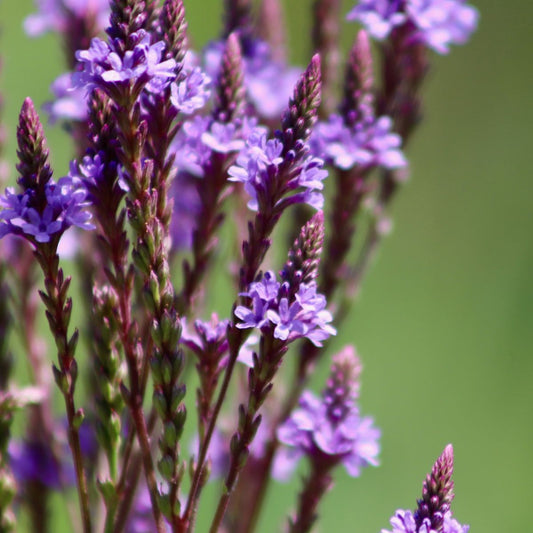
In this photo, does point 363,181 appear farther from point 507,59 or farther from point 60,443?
point 507,59

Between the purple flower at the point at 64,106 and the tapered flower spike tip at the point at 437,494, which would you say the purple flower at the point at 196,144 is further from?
the tapered flower spike tip at the point at 437,494

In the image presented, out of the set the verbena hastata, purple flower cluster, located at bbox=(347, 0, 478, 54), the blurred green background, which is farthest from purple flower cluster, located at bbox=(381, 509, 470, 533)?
the blurred green background

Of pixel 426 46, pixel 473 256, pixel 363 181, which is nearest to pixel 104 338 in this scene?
pixel 363 181

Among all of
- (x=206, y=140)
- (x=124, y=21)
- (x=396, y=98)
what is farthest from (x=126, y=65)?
(x=396, y=98)

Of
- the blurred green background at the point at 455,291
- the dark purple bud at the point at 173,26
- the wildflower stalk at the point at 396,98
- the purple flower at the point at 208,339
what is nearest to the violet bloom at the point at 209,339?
the purple flower at the point at 208,339

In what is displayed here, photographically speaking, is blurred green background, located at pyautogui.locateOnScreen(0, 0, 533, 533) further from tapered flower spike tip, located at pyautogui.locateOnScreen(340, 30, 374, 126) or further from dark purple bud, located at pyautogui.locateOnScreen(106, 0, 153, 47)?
dark purple bud, located at pyautogui.locateOnScreen(106, 0, 153, 47)

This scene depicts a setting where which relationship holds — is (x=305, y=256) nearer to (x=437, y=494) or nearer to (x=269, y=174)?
(x=269, y=174)
